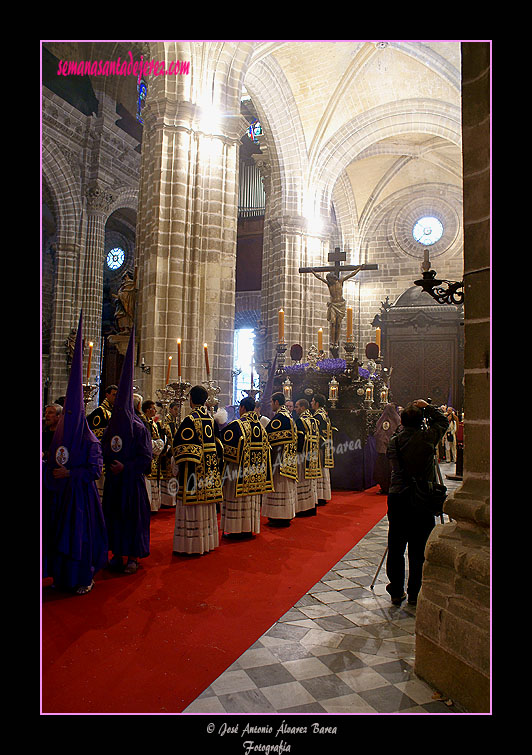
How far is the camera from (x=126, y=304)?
970 cm

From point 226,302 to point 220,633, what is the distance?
695 centimetres

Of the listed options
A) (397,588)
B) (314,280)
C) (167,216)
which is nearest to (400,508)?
(397,588)

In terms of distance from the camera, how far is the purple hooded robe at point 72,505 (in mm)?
4020

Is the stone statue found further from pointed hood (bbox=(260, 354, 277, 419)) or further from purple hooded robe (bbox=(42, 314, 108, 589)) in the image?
purple hooded robe (bbox=(42, 314, 108, 589))

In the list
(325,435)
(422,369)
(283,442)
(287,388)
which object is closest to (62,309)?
(287,388)

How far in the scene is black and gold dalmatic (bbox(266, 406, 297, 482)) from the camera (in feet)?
21.9

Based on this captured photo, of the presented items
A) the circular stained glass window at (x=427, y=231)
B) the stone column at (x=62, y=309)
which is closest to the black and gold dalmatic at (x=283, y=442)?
the stone column at (x=62, y=309)

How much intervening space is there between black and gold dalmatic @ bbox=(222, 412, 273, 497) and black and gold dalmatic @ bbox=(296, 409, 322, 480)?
3.47ft

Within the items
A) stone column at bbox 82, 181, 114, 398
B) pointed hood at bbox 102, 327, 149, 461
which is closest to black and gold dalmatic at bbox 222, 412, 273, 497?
pointed hood at bbox 102, 327, 149, 461

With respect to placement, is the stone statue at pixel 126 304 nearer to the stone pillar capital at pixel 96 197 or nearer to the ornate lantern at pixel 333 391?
the ornate lantern at pixel 333 391

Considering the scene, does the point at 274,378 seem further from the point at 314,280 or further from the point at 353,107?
the point at 353,107

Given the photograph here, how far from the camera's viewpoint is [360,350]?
21.4 metres

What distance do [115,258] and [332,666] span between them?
23408 millimetres

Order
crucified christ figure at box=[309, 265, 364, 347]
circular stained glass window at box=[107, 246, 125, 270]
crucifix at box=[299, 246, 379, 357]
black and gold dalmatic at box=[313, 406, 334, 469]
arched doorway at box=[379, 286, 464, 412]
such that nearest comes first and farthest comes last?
black and gold dalmatic at box=[313, 406, 334, 469], crucifix at box=[299, 246, 379, 357], crucified christ figure at box=[309, 265, 364, 347], arched doorway at box=[379, 286, 464, 412], circular stained glass window at box=[107, 246, 125, 270]
